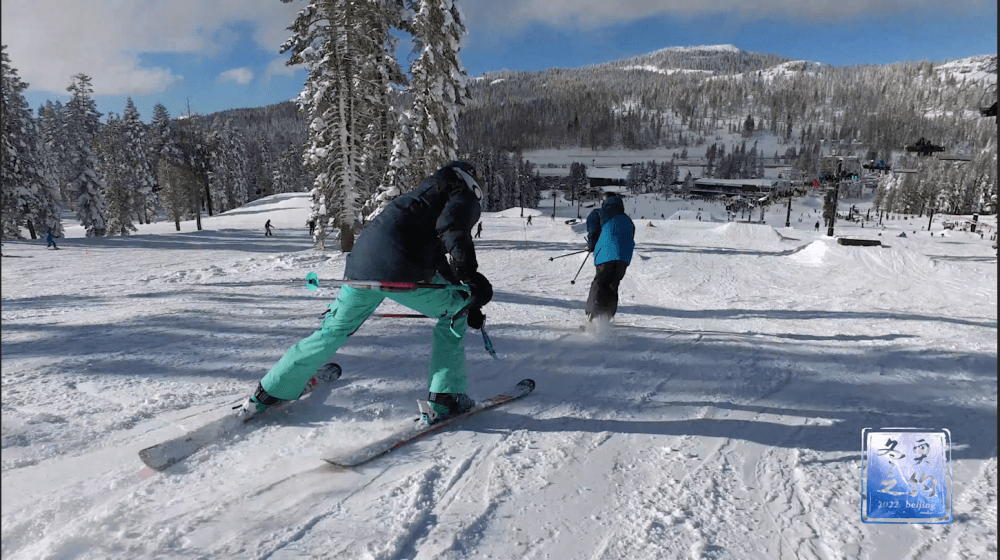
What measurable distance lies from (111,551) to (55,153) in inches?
2373

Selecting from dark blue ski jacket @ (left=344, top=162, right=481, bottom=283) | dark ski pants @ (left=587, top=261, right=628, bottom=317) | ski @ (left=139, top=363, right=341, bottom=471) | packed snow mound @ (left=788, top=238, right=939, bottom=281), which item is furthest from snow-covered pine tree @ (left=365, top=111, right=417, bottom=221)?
ski @ (left=139, top=363, right=341, bottom=471)

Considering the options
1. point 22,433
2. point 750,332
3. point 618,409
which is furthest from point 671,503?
point 750,332

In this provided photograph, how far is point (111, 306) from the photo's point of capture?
8.06 metres

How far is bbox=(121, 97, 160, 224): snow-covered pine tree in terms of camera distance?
4656cm

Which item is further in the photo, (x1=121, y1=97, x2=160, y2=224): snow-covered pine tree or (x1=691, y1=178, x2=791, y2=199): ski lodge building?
(x1=691, y1=178, x2=791, y2=199): ski lodge building

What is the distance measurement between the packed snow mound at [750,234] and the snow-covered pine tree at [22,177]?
36.7 metres

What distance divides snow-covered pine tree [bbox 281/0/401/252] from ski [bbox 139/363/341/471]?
15.0 meters

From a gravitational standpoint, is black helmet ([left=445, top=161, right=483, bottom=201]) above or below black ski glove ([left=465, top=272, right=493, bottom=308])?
above

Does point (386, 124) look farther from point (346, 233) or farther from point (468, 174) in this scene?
point (468, 174)

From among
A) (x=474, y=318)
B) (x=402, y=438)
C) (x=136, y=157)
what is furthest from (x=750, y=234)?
(x=136, y=157)

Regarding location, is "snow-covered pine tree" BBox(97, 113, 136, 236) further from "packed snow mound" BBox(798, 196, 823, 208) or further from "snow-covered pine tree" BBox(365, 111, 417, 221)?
"packed snow mound" BBox(798, 196, 823, 208)

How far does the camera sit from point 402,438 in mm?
3617

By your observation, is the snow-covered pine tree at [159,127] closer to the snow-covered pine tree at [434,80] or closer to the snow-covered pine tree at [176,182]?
the snow-covered pine tree at [176,182]

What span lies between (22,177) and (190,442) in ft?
119
